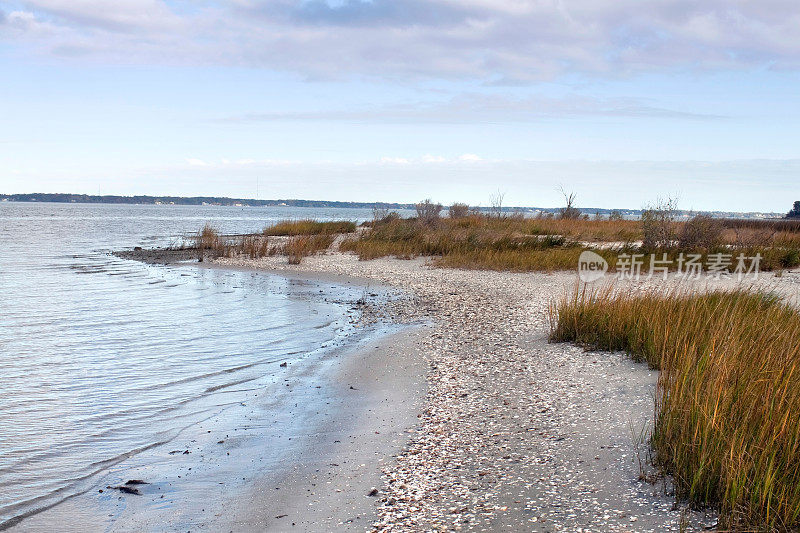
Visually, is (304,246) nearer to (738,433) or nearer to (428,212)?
(428,212)

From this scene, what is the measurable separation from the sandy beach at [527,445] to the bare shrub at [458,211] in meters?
26.6

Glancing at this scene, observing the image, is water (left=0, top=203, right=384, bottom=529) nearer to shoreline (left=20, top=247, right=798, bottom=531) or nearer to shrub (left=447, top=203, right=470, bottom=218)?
shoreline (left=20, top=247, right=798, bottom=531)

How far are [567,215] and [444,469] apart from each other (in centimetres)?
3613

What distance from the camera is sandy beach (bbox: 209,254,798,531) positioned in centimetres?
424

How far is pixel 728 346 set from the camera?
18.0 feet

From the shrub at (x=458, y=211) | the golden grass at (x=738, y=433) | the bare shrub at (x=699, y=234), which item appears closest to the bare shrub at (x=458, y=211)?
the shrub at (x=458, y=211)

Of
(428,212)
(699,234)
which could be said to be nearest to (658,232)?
(699,234)

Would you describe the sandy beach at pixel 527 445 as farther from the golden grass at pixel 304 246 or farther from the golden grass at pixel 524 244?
the golden grass at pixel 304 246

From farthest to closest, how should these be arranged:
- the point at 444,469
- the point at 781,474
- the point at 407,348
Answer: the point at 407,348 → the point at 444,469 → the point at 781,474

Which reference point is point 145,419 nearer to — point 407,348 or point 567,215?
point 407,348

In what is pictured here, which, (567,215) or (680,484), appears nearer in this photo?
(680,484)

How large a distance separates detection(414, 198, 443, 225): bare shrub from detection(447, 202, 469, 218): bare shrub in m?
2.71

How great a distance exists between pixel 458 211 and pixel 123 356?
96.1ft

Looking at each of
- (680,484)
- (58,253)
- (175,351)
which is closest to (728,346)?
(680,484)
